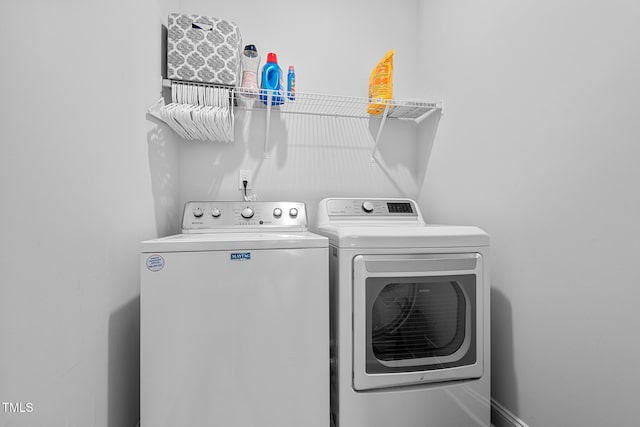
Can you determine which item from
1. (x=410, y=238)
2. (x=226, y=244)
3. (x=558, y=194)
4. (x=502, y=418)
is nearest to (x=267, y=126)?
(x=226, y=244)

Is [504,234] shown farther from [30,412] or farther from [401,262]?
[30,412]

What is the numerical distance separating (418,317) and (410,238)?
1.11 ft

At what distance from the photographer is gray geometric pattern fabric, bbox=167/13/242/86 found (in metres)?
1.34

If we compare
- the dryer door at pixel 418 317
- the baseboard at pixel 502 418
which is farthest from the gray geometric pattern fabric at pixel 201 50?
the baseboard at pixel 502 418

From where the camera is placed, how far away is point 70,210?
718 mm

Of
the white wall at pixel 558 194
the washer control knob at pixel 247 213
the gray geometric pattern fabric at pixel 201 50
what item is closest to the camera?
the white wall at pixel 558 194

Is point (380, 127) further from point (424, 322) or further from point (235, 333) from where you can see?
point (235, 333)

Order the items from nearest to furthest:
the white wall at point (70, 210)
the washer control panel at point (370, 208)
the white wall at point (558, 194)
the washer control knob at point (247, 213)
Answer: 1. the white wall at point (70, 210)
2. the white wall at point (558, 194)
3. the washer control knob at point (247, 213)
4. the washer control panel at point (370, 208)

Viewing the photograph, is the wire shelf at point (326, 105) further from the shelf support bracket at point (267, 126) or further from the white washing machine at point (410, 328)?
the white washing machine at point (410, 328)

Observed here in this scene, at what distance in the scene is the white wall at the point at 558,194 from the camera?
80 centimetres

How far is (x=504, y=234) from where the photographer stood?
1194 millimetres

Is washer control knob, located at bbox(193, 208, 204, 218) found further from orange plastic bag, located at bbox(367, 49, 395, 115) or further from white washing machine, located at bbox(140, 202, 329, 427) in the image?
orange plastic bag, located at bbox(367, 49, 395, 115)

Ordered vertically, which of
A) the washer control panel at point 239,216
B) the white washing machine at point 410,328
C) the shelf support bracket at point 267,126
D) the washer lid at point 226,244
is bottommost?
the white washing machine at point 410,328

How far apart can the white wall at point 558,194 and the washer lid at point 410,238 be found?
0.21m
